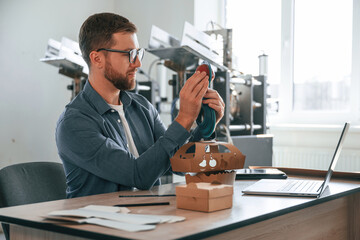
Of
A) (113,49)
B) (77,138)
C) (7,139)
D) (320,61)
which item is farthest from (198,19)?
(77,138)

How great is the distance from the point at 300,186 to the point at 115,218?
2.15ft

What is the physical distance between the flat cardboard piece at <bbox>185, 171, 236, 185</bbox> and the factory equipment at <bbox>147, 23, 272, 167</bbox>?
3.70ft

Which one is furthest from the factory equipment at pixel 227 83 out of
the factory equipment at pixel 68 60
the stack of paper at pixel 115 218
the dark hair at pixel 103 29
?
the stack of paper at pixel 115 218

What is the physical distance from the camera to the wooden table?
83cm

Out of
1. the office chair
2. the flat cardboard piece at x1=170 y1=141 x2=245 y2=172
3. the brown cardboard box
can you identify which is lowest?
the office chair

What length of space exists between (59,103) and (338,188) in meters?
3.22

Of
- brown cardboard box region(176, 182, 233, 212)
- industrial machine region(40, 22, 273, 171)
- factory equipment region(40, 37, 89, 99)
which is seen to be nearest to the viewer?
brown cardboard box region(176, 182, 233, 212)

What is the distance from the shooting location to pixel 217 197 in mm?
1021

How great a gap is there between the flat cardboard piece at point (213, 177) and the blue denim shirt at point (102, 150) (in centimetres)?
16

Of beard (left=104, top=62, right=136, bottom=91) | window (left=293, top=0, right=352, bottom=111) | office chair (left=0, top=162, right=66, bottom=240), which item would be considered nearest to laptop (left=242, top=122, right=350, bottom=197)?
beard (left=104, top=62, right=136, bottom=91)

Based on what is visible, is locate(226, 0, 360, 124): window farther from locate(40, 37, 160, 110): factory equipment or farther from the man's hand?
the man's hand

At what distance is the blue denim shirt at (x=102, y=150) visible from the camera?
137 cm

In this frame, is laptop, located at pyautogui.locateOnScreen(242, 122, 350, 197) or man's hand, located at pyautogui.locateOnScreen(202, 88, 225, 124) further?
man's hand, located at pyautogui.locateOnScreen(202, 88, 225, 124)

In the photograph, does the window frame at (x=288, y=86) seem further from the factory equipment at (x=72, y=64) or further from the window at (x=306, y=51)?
the factory equipment at (x=72, y=64)
